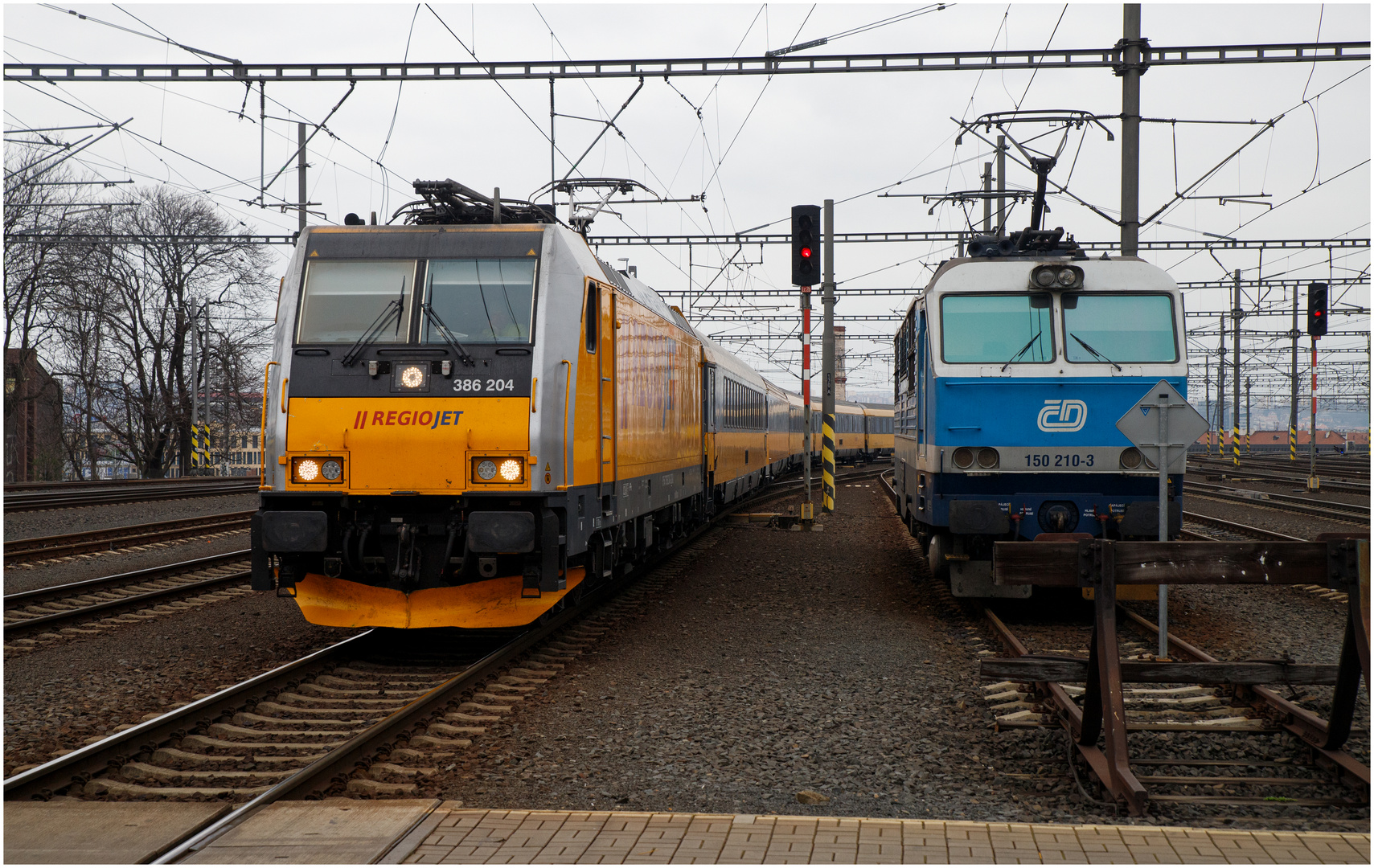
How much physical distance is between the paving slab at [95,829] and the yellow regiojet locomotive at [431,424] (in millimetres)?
2912

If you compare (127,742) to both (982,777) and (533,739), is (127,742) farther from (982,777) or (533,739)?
(982,777)

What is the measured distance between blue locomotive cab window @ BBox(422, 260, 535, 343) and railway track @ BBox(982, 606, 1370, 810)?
4.40 meters

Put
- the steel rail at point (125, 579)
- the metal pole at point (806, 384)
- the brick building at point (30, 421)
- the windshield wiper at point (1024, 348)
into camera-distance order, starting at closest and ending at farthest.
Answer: the windshield wiper at point (1024, 348), the steel rail at point (125, 579), the metal pole at point (806, 384), the brick building at point (30, 421)

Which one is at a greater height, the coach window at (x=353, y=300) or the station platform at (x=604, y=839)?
the coach window at (x=353, y=300)

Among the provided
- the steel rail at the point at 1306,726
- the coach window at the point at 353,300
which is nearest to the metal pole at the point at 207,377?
the coach window at the point at 353,300

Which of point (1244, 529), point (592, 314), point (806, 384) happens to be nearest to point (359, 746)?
point (592, 314)

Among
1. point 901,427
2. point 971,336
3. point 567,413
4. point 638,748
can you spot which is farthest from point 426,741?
point 901,427

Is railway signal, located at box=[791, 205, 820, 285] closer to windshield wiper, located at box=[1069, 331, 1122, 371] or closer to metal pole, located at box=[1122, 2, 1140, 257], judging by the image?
metal pole, located at box=[1122, 2, 1140, 257]

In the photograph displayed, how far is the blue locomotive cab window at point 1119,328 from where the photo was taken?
9.77m

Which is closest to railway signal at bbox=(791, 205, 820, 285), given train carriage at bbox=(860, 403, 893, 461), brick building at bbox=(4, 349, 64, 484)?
brick building at bbox=(4, 349, 64, 484)

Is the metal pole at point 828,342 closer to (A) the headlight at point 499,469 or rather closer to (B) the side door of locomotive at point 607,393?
(B) the side door of locomotive at point 607,393

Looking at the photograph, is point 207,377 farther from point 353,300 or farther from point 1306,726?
point 1306,726

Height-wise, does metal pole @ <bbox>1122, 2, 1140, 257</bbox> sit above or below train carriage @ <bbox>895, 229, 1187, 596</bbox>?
above

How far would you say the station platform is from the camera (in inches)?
167
